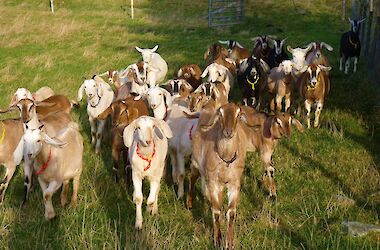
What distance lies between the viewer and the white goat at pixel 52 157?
6.56 metres

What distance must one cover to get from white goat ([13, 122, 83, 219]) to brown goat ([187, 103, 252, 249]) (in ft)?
6.19

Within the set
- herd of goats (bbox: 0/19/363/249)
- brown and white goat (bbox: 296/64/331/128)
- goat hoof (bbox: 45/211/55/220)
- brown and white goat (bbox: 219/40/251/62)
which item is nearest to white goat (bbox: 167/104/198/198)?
herd of goats (bbox: 0/19/363/249)

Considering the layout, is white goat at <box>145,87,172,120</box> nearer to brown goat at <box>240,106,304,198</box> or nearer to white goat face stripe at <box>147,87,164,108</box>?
white goat face stripe at <box>147,87,164,108</box>

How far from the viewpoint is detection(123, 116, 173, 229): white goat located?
657 centimetres

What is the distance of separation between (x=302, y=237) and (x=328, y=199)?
1.33 metres

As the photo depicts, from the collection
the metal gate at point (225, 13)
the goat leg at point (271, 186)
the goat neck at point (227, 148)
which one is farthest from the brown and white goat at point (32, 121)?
the metal gate at point (225, 13)

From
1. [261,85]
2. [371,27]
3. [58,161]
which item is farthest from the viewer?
[371,27]

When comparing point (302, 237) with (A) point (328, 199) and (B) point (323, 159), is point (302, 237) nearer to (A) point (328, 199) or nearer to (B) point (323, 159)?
(A) point (328, 199)

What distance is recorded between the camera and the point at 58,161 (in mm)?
6945

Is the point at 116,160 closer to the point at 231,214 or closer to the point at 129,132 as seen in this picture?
the point at 129,132

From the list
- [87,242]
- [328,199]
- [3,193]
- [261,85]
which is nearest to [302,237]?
[328,199]

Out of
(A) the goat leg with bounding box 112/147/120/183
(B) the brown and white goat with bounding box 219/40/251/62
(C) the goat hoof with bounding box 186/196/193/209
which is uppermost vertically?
(B) the brown and white goat with bounding box 219/40/251/62

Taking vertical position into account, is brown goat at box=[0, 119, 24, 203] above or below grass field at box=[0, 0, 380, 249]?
above

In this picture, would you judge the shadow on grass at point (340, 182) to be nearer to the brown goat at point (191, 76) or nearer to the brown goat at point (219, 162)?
the brown goat at point (219, 162)
